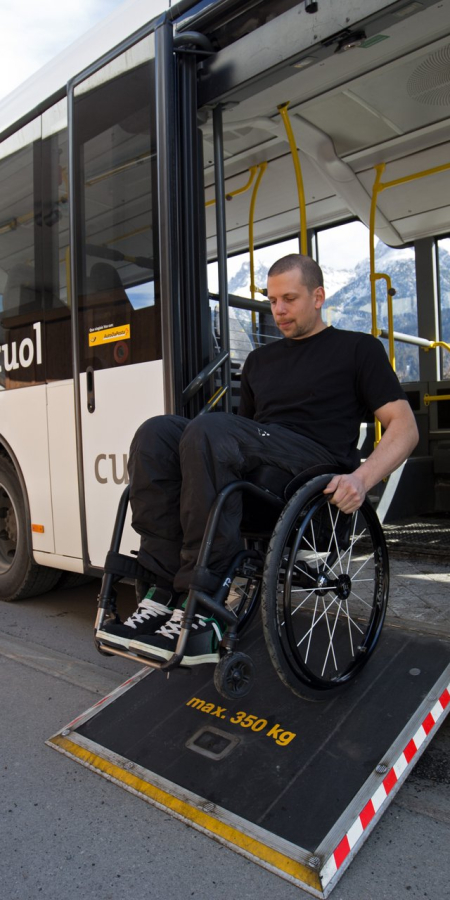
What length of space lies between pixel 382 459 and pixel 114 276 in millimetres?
1474

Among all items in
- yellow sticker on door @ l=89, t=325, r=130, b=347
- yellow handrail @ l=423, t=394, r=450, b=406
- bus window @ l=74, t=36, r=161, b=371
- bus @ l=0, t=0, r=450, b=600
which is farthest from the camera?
yellow handrail @ l=423, t=394, r=450, b=406

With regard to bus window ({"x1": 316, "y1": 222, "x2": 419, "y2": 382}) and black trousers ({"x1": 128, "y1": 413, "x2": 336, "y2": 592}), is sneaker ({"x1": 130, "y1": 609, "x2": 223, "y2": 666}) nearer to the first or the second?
black trousers ({"x1": 128, "y1": 413, "x2": 336, "y2": 592})

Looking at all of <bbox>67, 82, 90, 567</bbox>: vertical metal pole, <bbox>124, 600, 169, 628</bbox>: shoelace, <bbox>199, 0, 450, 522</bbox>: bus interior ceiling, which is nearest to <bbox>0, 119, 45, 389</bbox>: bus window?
<bbox>67, 82, 90, 567</bbox>: vertical metal pole

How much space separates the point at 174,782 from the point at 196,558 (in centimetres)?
62

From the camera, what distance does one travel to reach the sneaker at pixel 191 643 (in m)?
1.75

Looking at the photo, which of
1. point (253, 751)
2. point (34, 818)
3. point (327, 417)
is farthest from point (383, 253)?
point (34, 818)

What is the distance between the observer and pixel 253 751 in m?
1.88

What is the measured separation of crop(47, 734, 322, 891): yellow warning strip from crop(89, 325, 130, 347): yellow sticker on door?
156 centimetres

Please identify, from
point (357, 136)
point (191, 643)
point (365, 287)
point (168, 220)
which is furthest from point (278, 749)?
point (365, 287)

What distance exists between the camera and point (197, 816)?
67.4 inches

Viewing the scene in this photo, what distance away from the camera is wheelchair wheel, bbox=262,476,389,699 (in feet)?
5.75

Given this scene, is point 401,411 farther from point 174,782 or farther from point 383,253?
point 383,253

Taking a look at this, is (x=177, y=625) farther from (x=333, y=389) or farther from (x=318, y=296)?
(x=318, y=296)

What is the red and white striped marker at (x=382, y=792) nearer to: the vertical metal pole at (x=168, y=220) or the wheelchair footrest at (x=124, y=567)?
the wheelchair footrest at (x=124, y=567)
